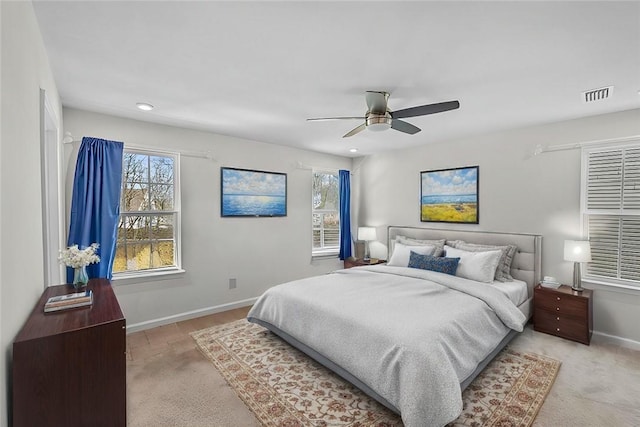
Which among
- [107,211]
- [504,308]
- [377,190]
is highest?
[377,190]

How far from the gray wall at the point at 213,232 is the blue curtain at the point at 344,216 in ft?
2.02

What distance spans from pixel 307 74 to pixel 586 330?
369 centimetres

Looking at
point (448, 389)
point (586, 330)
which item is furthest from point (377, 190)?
point (448, 389)

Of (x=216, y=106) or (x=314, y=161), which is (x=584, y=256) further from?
(x=216, y=106)

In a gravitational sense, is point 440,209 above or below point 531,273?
above

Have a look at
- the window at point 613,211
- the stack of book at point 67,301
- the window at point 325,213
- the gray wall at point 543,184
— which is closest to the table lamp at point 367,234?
the window at point 325,213

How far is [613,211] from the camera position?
3178mm

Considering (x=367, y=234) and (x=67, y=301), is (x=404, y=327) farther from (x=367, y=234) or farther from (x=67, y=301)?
(x=367, y=234)

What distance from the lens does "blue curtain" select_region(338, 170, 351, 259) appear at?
5.52m

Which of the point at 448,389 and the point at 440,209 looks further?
the point at 440,209

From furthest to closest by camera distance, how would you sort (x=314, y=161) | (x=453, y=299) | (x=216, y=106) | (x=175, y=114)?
1. (x=314, y=161)
2. (x=175, y=114)
3. (x=216, y=106)
4. (x=453, y=299)

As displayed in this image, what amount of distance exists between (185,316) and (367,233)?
3.08 metres

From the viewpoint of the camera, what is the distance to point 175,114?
328 cm

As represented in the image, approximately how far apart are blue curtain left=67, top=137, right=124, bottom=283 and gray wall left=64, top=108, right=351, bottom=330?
13cm
